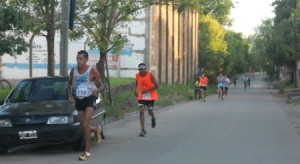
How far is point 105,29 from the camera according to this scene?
17.7 metres

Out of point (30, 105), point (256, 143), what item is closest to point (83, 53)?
point (30, 105)

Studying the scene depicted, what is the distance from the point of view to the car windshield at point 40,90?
30.5 ft

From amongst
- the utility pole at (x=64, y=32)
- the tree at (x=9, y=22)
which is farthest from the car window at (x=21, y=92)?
the utility pole at (x=64, y=32)

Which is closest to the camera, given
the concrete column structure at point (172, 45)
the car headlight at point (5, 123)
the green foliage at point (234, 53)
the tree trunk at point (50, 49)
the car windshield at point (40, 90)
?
the car headlight at point (5, 123)

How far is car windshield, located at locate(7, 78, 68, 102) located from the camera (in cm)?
928

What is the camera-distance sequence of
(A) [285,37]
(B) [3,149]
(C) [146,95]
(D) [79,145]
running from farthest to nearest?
(A) [285,37] → (C) [146,95] → (D) [79,145] → (B) [3,149]

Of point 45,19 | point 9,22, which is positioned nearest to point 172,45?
point 45,19

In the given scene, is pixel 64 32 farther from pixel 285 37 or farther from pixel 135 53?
pixel 285 37

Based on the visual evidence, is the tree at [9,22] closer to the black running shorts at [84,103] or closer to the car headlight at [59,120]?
the car headlight at [59,120]

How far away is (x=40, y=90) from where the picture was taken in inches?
374

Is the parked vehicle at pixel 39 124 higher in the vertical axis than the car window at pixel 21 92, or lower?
lower

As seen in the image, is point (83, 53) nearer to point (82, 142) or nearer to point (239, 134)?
point (82, 142)

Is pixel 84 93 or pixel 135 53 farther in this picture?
pixel 135 53

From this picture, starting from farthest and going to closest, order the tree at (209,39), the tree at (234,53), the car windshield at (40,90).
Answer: the tree at (234,53), the tree at (209,39), the car windshield at (40,90)
